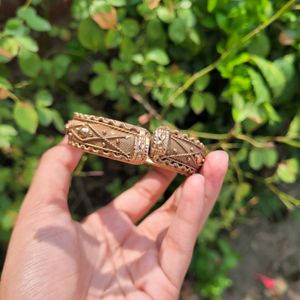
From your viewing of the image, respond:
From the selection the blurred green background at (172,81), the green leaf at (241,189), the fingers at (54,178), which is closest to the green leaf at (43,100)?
the blurred green background at (172,81)

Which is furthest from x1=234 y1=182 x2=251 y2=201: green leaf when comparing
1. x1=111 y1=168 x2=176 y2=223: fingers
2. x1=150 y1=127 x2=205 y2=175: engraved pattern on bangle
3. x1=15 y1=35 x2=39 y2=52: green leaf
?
x1=15 y1=35 x2=39 y2=52: green leaf

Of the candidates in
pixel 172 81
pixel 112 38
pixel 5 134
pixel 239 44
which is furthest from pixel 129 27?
pixel 5 134

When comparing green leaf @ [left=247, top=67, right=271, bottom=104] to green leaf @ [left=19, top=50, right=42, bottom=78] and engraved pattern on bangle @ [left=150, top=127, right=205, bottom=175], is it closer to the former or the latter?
engraved pattern on bangle @ [left=150, top=127, right=205, bottom=175]

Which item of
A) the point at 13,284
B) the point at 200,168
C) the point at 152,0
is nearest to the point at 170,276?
the point at 200,168

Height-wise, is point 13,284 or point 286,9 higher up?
point 286,9

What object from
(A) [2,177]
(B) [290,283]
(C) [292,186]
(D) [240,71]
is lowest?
(B) [290,283]

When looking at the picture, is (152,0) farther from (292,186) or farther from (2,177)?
(292,186)

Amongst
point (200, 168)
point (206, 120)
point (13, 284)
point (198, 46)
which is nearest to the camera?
point (13, 284)
